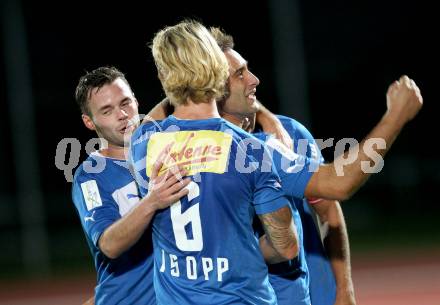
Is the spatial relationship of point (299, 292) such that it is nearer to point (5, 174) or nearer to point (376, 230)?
point (376, 230)

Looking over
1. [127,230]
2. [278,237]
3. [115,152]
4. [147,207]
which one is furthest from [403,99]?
[115,152]

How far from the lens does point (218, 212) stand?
9.50ft

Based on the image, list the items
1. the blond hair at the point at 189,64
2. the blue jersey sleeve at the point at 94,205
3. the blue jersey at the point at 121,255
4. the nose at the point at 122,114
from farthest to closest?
the nose at the point at 122,114, the blue jersey at the point at 121,255, the blue jersey sleeve at the point at 94,205, the blond hair at the point at 189,64

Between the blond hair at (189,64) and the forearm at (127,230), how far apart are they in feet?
1.48

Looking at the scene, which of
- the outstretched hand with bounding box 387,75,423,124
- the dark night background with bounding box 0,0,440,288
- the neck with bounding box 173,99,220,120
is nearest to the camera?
the outstretched hand with bounding box 387,75,423,124

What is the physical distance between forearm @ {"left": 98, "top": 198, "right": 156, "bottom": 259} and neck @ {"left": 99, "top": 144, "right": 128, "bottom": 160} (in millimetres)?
661

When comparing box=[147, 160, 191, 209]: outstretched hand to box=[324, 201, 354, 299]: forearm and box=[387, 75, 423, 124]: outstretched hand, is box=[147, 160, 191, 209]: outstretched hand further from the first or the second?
box=[324, 201, 354, 299]: forearm

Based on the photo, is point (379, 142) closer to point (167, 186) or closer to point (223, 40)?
point (167, 186)

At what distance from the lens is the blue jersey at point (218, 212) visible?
9.50ft

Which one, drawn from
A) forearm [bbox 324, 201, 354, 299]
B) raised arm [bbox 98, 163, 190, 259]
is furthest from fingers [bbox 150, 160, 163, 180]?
forearm [bbox 324, 201, 354, 299]

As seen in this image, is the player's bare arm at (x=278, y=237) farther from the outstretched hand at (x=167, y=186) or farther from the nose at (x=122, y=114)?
the nose at (x=122, y=114)

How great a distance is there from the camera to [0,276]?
40.8ft

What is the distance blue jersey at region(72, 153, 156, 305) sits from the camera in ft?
11.9

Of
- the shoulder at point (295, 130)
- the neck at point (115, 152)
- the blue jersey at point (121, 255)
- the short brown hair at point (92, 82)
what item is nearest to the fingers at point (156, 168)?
the blue jersey at point (121, 255)
